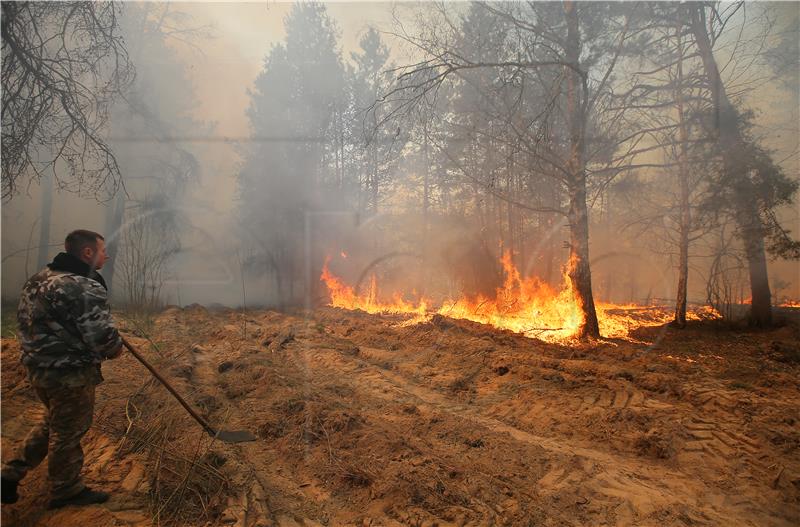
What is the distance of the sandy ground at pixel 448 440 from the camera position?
3402 mm

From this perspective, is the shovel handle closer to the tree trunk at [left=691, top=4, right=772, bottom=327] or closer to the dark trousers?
the dark trousers

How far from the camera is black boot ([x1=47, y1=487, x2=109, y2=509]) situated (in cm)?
310

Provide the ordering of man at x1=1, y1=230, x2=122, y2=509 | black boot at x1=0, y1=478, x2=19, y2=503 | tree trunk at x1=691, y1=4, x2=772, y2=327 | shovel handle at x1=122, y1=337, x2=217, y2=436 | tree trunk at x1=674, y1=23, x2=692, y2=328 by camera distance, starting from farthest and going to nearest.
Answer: tree trunk at x1=674, y1=23, x2=692, y2=328, tree trunk at x1=691, y1=4, x2=772, y2=327, shovel handle at x1=122, y1=337, x2=217, y2=436, man at x1=1, y1=230, x2=122, y2=509, black boot at x1=0, y1=478, x2=19, y2=503

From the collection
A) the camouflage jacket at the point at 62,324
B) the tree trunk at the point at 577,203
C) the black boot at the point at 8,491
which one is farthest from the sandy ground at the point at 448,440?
the tree trunk at the point at 577,203

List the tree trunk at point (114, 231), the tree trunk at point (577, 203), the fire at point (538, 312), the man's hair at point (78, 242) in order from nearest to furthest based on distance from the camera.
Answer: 1. the man's hair at point (78, 242)
2. the tree trunk at point (577, 203)
3. the fire at point (538, 312)
4. the tree trunk at point (114, 231)

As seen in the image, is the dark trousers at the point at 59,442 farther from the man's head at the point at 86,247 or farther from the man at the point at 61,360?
the man's head at the point at 86,247

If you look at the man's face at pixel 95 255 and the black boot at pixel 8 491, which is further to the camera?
the man's face at pixel 95 255

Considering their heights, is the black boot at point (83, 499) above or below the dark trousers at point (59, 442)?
below

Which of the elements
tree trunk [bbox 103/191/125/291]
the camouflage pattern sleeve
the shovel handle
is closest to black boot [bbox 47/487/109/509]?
the shovel handle

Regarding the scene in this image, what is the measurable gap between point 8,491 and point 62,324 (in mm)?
1228

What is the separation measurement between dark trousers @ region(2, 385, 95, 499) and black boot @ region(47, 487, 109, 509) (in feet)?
0.11

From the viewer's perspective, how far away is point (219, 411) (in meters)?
5.29

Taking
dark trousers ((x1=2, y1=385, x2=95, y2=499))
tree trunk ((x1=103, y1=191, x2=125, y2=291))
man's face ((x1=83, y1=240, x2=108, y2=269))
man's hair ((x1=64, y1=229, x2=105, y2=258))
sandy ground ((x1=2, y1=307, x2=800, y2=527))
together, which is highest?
tree trunk ((x1=103, y1=191, x2=125, y2=291))

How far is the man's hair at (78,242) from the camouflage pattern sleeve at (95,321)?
309mm
